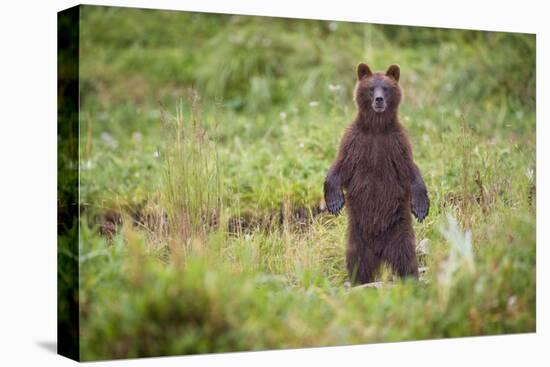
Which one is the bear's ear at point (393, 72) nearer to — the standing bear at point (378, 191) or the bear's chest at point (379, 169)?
the standing bear at point (378, 191)

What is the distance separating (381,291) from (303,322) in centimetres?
71

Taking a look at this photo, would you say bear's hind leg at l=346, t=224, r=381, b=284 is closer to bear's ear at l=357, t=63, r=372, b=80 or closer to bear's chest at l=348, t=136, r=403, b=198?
bear's chest at l=348, t=136, r=403, b=198

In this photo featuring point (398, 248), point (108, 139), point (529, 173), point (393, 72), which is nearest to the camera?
point (398, 248)

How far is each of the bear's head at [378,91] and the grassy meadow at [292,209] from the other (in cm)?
94

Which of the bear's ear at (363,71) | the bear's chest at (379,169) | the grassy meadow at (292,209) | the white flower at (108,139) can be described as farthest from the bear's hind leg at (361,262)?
the white flower at (108,139)

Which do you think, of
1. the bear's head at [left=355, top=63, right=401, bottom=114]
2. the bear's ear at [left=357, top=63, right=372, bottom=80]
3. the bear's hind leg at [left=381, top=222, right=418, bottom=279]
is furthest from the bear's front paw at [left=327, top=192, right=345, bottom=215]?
the bear's ear at [left=357, top=63, right=372, bottom=80]

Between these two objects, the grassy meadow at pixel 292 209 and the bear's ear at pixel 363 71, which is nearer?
the grassy meadow at pixel 292 209

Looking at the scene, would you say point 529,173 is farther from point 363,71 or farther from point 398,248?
point 363,71

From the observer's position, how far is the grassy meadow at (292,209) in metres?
6.02

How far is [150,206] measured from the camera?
7.13 meters

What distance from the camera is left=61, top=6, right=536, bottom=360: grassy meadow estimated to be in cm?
602

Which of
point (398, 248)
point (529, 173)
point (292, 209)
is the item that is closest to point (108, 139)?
point (292, 209)

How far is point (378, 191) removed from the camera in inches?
278

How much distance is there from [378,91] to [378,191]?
784 mm
